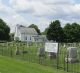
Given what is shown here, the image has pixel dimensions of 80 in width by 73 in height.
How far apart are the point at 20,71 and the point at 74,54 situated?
10.0 m

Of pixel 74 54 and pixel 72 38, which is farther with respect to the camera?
pixel 72 38

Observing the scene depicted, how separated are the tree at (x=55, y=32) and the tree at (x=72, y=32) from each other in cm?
502

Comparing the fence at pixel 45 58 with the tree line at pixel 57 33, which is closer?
the fence at pixel 45 58

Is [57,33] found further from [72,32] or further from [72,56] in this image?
[72,56]

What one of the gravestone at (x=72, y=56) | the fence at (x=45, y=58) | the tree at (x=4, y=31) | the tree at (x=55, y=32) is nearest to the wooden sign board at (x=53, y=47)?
the fence at (x=45, y=58)

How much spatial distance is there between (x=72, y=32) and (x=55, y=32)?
14.7 m

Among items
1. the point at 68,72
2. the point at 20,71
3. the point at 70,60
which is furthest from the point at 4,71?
the point at 70,60

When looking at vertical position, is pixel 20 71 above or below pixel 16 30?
below

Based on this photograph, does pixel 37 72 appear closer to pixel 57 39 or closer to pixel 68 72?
pixel 68 72

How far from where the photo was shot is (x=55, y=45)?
91.4 feet

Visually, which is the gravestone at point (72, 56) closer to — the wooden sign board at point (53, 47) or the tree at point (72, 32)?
the wooden sign board at point (53, 47)

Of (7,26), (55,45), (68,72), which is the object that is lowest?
(68,72)

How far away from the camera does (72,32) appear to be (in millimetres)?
129875

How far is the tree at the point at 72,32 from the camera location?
123994 millimetres
